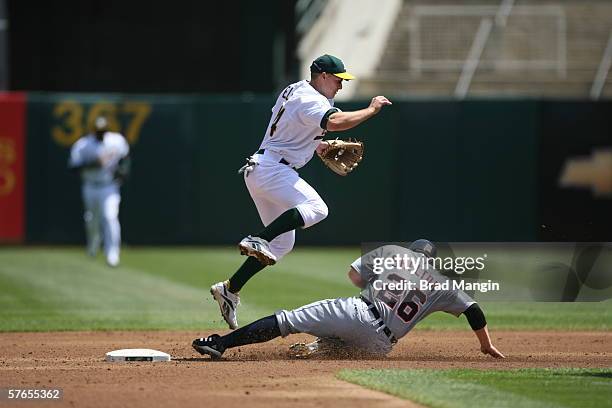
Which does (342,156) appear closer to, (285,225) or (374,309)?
(285,225)

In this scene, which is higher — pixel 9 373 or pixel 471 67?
pixel 471 67

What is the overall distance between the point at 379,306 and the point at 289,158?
139 cm

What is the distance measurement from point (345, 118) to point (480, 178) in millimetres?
13002

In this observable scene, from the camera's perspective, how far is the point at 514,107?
21.1m

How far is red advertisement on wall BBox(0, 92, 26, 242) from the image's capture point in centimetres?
2111

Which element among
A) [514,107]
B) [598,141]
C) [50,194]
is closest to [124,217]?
[50,194]

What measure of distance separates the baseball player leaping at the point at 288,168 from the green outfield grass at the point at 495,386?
1.27 meters

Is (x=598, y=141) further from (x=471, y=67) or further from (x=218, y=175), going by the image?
(x=218, y=175)

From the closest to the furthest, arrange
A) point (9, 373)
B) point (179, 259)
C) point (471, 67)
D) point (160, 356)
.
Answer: point (9, 373) < point (160, 356) < point (179, 259) < point (471, 67)

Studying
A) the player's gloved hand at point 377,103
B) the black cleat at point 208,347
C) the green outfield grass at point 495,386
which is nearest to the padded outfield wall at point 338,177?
the player's gloved hand at point 377,103

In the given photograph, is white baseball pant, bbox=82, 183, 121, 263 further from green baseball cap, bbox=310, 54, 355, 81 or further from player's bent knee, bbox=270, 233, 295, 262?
green baseball cap, bbox=310, 54, 355, 81

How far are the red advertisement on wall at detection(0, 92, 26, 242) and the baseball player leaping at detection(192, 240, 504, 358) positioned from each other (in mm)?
13491

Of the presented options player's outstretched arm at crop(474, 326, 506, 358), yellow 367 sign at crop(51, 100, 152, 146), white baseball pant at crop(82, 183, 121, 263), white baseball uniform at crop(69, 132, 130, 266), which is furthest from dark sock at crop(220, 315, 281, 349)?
yellow 367 sign at crop(51, 100, 152, 146)

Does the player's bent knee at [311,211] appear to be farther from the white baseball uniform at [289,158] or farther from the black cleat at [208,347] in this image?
the black cleat at [208,347]
